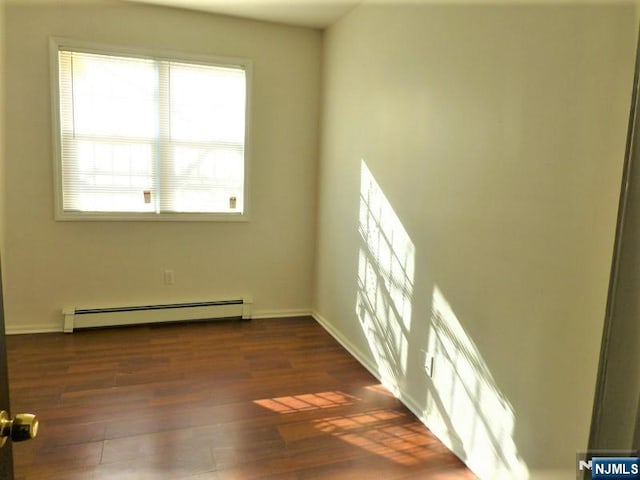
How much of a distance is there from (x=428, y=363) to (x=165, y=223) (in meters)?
2.53

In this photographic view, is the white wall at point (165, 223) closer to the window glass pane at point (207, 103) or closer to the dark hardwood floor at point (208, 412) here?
the window glass pane at point (207, 103)

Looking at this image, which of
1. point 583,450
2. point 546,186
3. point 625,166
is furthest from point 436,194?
point 583,450

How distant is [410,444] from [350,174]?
78.2 inches

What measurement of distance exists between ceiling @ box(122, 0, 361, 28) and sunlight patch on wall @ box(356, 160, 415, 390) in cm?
128

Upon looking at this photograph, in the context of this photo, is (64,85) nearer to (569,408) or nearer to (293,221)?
(293,221)

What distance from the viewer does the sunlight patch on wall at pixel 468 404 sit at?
5.98 feet

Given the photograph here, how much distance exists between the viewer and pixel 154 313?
148 inches

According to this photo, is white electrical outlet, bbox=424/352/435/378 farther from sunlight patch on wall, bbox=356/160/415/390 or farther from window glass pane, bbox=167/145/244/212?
window glass pane, bbox=167/145/244/212

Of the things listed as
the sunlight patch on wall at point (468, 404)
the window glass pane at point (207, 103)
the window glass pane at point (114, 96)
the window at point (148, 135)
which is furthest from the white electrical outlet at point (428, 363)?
the window glass pane at point (114, 96)

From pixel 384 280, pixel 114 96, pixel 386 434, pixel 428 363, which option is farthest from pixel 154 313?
pixel 428 363

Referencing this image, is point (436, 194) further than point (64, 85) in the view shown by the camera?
No

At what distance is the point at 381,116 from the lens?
2.87 m

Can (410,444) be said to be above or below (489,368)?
below

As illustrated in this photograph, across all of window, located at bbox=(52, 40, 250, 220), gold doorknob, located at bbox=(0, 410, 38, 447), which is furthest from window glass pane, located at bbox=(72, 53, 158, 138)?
gold doorknob, located at bbox=(0, 410, 38, 447)
